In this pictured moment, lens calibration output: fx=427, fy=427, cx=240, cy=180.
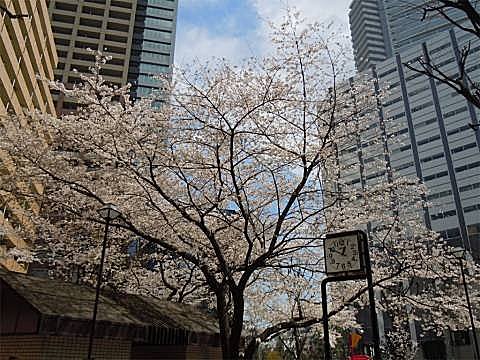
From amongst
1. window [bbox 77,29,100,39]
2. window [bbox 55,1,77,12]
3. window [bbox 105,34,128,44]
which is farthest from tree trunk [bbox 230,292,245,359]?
window [bbox 55,1,77,12]

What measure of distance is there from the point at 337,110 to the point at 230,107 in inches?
98.8

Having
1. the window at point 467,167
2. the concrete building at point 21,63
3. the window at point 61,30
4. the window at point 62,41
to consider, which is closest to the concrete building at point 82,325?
the concrete building at point 21,63

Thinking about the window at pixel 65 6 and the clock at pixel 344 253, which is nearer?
the clock at pixel 344 253

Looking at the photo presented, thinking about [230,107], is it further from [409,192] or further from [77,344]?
[77,344]

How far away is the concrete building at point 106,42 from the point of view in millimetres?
55312

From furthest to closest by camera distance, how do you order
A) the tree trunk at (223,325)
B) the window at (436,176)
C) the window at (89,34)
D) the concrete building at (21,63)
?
the window at (436,176) → the window at (89,34) → the concrete building at (21,63) → the tree trunk at (223,325)

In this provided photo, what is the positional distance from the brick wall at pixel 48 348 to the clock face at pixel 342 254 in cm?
611

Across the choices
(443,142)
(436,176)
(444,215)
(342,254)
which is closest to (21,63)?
(342,254)

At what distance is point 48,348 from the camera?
8602mm

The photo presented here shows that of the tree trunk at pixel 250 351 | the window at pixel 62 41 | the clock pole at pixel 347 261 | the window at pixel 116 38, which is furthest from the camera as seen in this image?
the window at pixel 116 38

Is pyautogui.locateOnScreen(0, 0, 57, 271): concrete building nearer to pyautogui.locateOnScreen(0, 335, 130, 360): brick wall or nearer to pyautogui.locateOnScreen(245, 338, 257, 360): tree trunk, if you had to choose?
pyautogui.locateOnScreen(0, 335, 130, 360): brick wall

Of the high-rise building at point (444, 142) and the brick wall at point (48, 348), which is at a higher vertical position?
the high-rise building at point (444, 142)

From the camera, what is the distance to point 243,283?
9.52 meters

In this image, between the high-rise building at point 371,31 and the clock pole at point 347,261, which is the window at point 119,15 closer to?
the clock pole at point 347,261
